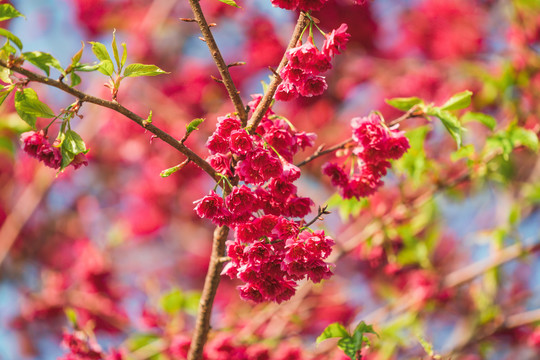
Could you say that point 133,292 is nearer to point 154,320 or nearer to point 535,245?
point 154,320

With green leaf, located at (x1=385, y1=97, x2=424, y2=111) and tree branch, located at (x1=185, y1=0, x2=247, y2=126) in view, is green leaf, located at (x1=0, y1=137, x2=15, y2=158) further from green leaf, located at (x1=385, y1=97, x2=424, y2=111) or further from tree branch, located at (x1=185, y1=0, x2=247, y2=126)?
green leaf, located at (x1=385, y1=97, x2=424, y2=111)

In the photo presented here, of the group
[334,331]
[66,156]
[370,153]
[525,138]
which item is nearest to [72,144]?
[66,156]

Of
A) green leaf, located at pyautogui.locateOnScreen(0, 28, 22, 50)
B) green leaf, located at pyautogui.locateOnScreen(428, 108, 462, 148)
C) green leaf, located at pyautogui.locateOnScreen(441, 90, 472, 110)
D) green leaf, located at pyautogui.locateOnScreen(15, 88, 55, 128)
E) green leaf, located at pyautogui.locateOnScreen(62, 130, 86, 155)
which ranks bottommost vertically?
green leaf, located at pyautogui.locateOnScreen(62, 130, 86, 155)

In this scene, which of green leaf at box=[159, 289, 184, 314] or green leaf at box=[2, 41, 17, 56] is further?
green leaf at box=[159, 289, 184, 314]

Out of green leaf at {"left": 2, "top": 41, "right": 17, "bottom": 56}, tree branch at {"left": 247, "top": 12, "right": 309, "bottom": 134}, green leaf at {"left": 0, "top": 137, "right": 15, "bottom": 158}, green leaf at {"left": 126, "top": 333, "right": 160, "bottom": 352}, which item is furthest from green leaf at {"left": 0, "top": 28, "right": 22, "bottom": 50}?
green leaf at {"left": 126, "top": 333, "right": 160, "bottom": 352}

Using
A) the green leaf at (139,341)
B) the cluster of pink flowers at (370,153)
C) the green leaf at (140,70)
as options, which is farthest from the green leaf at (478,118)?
the green leaf at (139,341)

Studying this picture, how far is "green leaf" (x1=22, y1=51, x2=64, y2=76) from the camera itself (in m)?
1.13

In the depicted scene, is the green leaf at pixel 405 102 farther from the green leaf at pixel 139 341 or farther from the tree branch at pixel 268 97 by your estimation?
the green leaf at pixel 139 341

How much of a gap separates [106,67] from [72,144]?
0.72 feet

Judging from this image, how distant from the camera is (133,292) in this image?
15.8ft

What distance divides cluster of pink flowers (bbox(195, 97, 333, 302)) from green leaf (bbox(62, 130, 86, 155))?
335 mm

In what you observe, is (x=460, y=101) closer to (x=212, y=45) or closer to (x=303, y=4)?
(x=303, y=4)

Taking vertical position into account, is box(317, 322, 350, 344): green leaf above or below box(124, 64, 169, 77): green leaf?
below

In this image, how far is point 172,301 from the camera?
2453 millimetres
